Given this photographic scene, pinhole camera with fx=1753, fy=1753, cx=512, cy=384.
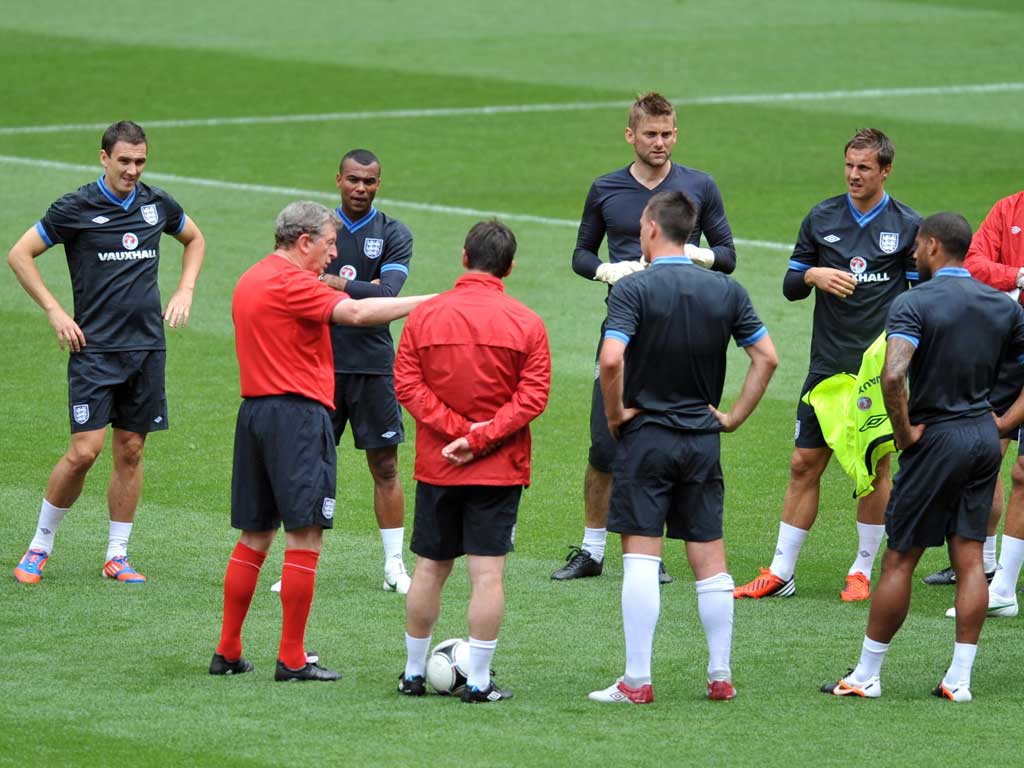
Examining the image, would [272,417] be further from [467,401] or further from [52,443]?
[52,443]

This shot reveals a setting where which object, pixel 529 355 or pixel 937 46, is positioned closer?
pixel 529 355

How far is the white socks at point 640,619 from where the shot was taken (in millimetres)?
7664

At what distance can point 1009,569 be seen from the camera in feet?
30.7

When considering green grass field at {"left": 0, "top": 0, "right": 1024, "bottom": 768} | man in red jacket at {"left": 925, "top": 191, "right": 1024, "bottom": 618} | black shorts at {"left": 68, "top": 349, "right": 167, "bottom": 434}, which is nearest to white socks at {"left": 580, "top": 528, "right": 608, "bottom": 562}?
green grass field at {"left": 0, "top": 0, "right": 1024, "bottom": 768}

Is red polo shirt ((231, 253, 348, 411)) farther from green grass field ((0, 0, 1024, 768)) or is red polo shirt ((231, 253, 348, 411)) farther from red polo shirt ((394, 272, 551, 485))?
green grass field ((0, 0, 1024, 768))

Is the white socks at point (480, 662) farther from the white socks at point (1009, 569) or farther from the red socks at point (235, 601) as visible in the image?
the white socks at point (1009, 569)

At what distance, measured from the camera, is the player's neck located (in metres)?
9.95

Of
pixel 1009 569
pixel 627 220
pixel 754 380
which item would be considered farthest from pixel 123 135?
pixel 1009 569

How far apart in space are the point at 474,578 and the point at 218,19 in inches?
1238

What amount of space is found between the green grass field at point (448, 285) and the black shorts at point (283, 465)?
0.77 metres

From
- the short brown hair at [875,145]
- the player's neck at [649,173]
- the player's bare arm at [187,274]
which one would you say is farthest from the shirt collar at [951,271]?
the player's bare arm at [187,274]

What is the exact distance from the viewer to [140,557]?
33.8 feet

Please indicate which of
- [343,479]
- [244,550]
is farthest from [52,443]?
[244,550]

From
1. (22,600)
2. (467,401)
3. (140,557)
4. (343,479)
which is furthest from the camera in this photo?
(343,479)
